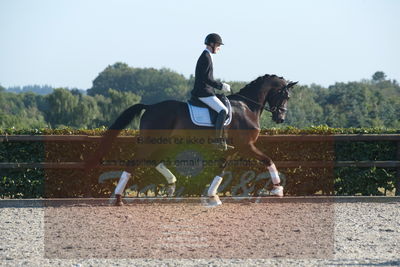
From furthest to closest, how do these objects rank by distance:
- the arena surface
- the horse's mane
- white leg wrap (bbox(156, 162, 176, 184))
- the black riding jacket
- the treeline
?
the treeline, the horse's mane, white leg wrap (bbox(156, 162, 176, 184)), the black riding jacket, the arena surface

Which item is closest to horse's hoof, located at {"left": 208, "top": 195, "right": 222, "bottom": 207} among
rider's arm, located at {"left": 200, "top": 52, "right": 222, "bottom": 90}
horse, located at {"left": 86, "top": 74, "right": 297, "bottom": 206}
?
horse, located at {"left": 86, "top": 74, "right": 297, "bottom": 206}

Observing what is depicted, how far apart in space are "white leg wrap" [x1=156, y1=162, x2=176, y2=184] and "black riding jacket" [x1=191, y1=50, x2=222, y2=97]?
1.39m

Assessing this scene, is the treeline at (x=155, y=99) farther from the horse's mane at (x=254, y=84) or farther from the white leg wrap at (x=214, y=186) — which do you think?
the horse's mane at (x=254, y=84)

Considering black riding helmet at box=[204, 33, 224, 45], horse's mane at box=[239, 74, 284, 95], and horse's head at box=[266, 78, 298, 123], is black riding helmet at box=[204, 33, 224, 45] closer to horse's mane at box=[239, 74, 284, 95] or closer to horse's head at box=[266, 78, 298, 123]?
horse's mane at box=[239, 74, 284, 95]

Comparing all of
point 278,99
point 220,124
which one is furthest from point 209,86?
point 278,99

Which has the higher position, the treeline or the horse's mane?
the horse's mane

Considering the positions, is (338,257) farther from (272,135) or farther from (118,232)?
(272,135)

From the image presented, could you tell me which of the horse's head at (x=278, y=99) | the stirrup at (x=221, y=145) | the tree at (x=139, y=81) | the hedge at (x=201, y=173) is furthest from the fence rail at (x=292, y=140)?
the tree at (x=139, y=81)

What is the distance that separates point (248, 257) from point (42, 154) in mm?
5697

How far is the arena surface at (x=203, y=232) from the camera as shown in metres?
6.33

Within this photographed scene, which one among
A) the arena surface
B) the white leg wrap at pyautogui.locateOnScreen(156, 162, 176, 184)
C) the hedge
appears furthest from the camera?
the hedge

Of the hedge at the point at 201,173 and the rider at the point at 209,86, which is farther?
the hedge at the point at 201,173

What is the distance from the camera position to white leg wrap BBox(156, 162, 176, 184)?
33.5ft

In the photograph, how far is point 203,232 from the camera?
7.71 metres
